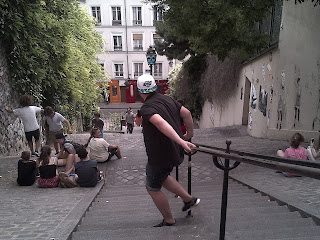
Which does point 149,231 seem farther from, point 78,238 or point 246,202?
point 246,202

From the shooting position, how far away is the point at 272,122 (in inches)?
320

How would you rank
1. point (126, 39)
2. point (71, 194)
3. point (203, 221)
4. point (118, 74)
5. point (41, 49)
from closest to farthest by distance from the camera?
point (203, 221), point (71, 194), point (41, 49), point (126, 39), point (118, 74)

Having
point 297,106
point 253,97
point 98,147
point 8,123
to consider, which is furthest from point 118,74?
point 297,106

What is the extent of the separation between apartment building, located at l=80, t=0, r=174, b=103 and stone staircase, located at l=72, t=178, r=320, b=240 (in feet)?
97.4

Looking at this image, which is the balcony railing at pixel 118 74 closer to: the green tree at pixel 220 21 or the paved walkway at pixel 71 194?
the green tree at pixel 220 21

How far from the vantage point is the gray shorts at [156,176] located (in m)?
2.52

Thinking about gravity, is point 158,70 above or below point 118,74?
above

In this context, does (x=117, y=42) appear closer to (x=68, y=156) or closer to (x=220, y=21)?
(x=220, y=21)

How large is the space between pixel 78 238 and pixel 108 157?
13.6 feet

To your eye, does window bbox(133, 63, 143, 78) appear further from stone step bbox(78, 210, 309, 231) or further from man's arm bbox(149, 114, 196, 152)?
man's arm bbox(149, 114, 196, 152)

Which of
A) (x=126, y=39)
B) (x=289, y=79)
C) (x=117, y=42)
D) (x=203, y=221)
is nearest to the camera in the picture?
(x=203, y=221)

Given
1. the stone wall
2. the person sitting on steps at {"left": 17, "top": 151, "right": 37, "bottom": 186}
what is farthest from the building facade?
the stone wall

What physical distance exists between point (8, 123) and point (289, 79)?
7795 mm

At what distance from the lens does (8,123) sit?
674cm
